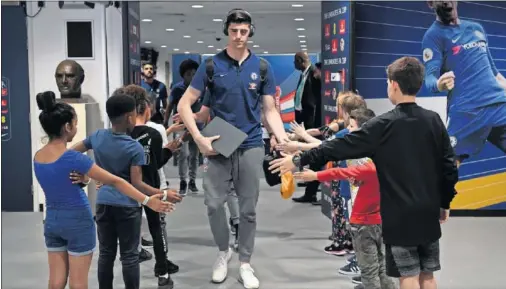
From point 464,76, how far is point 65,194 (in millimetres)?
4086

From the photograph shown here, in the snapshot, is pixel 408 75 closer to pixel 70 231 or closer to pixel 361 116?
pixel 361 116

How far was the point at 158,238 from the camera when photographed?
148 inches

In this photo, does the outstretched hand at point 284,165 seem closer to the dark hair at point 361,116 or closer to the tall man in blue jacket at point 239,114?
the dark hair at point 361,116

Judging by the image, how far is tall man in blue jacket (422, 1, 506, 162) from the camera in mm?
5578

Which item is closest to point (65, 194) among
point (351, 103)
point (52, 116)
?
point (52, 116)

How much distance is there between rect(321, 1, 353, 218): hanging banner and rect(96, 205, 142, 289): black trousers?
2609mm

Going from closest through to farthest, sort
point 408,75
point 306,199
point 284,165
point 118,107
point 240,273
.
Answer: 1. point 408,75
2. point 284,165
3. point 118,107
4. point 240,273
5. point 306,199

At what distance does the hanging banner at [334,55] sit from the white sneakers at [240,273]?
73.6 inches

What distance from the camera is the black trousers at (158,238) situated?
12.3 feet

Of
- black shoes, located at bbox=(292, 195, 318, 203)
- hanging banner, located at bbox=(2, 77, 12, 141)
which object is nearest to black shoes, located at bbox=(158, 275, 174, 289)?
black shoes, located at bbox=(292, 195, 318, 203)

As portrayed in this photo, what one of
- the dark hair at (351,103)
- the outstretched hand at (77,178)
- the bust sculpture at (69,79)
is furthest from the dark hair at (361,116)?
the bust sculpture at (69,79)

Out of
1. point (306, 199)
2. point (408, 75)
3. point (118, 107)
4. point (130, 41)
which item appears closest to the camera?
point (408, 75)

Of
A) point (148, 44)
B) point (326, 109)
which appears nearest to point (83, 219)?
point (326, 109)

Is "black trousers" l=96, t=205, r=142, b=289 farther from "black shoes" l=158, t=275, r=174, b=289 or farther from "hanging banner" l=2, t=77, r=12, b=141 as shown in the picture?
"hanging banner" l=2, t=77, r=12, b=141
